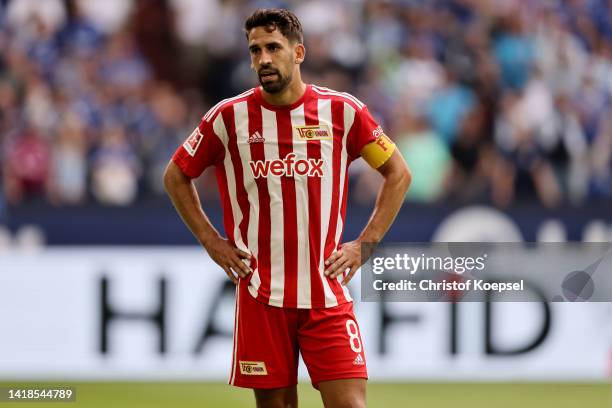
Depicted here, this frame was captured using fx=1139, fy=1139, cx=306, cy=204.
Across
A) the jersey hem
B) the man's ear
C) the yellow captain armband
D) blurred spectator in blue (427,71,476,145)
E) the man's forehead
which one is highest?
Answer: blurred spectator in blue (427,71,476,145)

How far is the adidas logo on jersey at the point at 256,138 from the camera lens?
485 centimetres

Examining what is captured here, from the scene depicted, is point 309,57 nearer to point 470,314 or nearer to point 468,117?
point 468,117

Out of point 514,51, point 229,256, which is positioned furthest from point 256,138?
point 514,51

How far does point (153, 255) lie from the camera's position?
817cm

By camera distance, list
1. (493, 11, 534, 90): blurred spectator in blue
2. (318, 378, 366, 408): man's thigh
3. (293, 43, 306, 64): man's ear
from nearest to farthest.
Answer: (318, 378, 366, 408): man's thigh < (293, 43, 306, 64): man's ear < (493, 11, 534, 90): blurred spectator in blue

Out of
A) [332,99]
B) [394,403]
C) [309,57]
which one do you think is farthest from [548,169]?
[332,99]

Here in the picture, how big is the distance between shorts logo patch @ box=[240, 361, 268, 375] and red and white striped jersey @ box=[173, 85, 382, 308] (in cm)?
27

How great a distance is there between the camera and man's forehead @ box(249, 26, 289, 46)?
15.4ft

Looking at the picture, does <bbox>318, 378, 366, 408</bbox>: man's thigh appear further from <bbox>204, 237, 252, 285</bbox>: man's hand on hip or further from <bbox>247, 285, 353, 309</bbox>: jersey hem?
<bbox>204, 237, 252, 285</bbox>: man's hand on hip

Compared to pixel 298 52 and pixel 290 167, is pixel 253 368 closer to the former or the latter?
pixel 290 167

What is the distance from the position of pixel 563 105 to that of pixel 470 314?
3.31 meters

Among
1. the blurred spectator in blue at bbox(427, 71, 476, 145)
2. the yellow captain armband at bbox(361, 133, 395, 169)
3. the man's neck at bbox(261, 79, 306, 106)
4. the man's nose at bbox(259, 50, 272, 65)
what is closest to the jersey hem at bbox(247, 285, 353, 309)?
the yellow captain armband at bbox(361, 133, 395, 169)

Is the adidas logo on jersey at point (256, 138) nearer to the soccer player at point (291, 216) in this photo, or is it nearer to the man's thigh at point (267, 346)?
the soccer player at point (291, 216)

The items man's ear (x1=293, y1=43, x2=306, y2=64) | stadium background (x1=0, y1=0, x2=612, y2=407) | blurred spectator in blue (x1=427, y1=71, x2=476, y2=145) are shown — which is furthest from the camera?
blurred spectator in blue (x1=427, y1=71, x2=476, y2=145)
